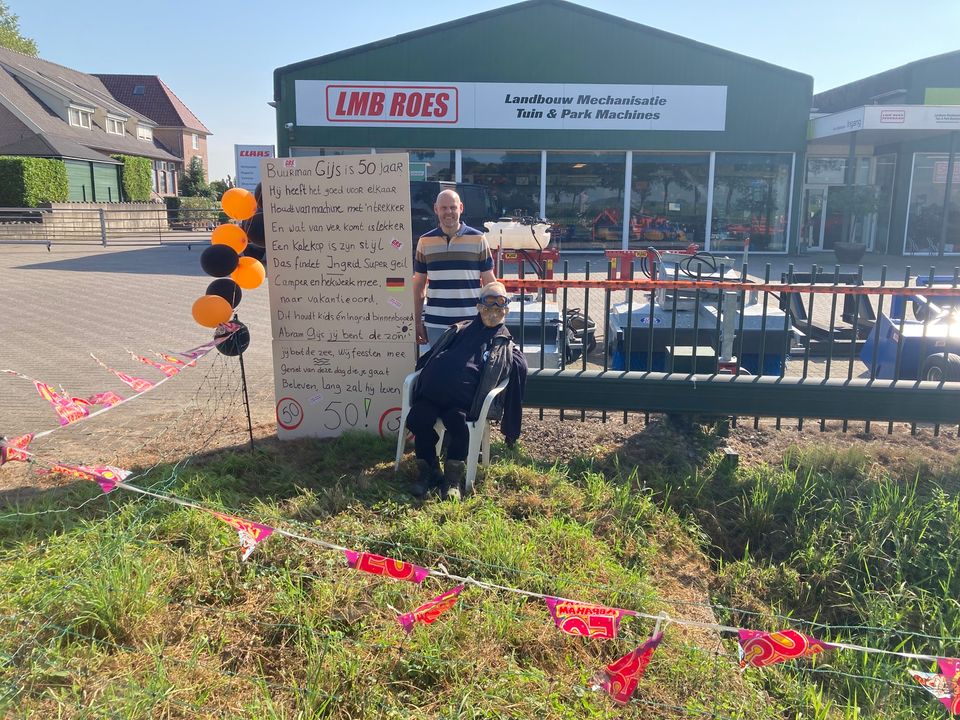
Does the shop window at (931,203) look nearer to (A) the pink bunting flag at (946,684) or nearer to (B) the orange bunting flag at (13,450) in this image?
(A) the pink bunting flag at (946,684)

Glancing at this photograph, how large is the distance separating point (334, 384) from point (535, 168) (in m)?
17.5

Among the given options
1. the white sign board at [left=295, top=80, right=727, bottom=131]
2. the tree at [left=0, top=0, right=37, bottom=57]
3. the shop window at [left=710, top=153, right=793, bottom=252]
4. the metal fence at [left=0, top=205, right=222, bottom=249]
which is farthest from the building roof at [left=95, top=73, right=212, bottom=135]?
the shop window at [left=710, top=153, right=793, bottom=252]

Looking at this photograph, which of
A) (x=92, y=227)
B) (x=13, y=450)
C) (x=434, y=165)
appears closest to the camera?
(x=13, y=450)

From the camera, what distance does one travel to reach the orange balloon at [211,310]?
4711 mm

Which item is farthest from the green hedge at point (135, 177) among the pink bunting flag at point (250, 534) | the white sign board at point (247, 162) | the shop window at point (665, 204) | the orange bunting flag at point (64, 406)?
the pink bunting flag at point (250, 534)

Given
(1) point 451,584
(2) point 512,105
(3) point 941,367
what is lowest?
(1) point 451,584

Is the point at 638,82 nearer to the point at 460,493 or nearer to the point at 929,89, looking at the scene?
the point at 929,89

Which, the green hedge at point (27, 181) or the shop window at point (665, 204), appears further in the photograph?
the green hedge at point (27, 181)

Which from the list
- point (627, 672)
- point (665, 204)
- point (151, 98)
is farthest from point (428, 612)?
point (151, 98)

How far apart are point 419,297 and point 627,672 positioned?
3.04m

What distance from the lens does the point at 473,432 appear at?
14.0ft

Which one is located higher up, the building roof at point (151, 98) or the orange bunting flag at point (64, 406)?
the building roof at point (151, 98)

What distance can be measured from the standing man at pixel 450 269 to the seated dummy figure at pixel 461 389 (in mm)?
366

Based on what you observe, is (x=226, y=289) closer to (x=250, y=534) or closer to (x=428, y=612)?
(x=250, y=534)
